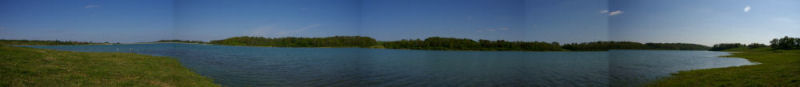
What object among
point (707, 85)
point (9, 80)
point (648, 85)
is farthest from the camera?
point (648, 85)

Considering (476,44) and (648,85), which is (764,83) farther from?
(476,44)

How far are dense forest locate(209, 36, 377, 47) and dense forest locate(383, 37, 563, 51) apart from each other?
976 cm

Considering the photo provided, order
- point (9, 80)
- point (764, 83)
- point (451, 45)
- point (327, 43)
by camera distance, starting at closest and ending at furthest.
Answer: point (9, 80) → point (764, 83) → point (451, 45) → point (327, 43)

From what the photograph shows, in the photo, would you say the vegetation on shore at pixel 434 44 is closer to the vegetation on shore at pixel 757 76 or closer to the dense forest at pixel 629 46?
the dense forest at pixel 629 46

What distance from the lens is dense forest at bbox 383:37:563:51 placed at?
91.8 meters

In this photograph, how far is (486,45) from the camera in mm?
97062

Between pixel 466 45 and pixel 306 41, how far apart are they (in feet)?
197

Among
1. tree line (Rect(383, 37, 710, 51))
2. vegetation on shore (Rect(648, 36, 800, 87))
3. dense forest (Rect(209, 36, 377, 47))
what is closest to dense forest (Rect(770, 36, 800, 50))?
vegetation on shore (Rect(648, 36, 800, 87))

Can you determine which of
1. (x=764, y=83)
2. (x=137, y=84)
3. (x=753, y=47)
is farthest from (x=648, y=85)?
(x=753, y=47)

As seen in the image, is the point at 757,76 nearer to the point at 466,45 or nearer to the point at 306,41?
the point at 466,45

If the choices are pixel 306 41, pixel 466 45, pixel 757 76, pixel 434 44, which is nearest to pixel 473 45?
pixel 466 45

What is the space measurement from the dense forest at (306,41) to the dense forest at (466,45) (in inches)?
384

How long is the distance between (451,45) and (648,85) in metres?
89.0

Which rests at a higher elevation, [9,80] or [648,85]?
[9,80]
